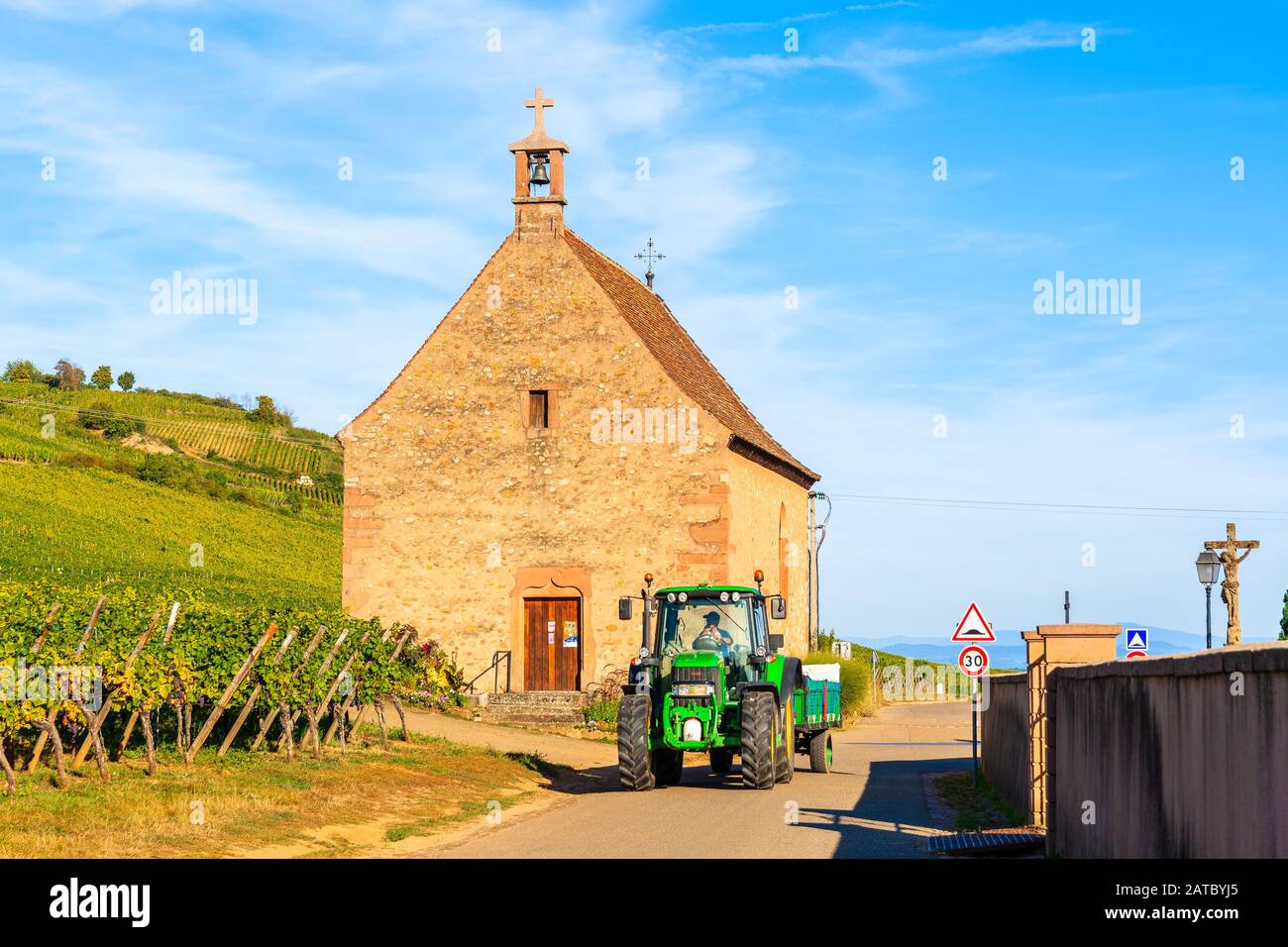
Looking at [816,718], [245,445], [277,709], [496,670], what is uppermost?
[245,445]

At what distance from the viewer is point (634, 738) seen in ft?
58.9

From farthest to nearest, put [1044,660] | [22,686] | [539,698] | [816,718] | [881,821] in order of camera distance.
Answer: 1. [539,698]
2. [816,718]
3. [881,821]
4. [1044,660]
5. [22,686]

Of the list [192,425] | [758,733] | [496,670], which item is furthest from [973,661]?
[192,425]

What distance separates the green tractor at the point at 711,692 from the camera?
1795cm

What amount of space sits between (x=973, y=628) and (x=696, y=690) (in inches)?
220

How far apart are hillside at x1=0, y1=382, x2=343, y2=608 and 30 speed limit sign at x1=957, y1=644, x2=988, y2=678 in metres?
23.1

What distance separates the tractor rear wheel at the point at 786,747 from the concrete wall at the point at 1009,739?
274cm

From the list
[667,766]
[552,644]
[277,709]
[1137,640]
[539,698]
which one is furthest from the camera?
[552,644]

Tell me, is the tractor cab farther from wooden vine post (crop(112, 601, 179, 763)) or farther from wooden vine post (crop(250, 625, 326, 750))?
A: wooden vine post (crop(112, 601, 179, 763))

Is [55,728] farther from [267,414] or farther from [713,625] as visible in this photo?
[267,414]

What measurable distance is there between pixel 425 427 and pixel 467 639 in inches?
186

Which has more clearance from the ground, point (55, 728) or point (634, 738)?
point (55, 728)

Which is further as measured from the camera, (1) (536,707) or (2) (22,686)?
(1) (536,707)
